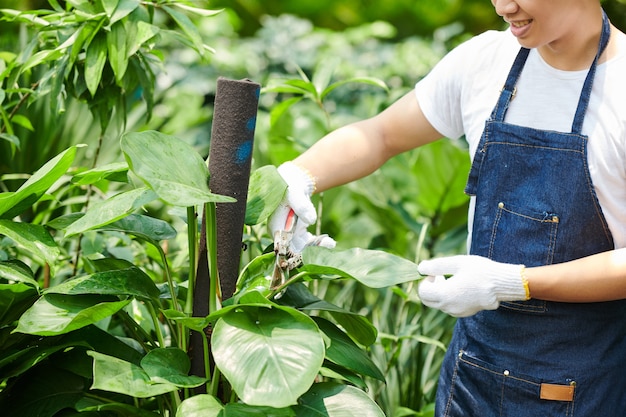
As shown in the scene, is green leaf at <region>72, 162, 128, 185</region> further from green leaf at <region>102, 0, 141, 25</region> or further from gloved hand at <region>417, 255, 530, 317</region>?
gloved hand at <region>417, 255, 530, 317</region>

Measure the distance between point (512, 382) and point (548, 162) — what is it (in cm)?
41

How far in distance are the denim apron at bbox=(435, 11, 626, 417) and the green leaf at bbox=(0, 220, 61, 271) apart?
0.77m

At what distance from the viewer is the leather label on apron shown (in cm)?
142

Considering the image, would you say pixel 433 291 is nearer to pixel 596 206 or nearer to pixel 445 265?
pixel 445 265

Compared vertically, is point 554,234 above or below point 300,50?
below

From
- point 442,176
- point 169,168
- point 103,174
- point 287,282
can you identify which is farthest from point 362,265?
point 442,176

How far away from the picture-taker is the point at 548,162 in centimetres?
139

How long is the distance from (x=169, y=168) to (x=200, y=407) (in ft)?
1.10

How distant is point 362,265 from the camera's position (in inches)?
47.2

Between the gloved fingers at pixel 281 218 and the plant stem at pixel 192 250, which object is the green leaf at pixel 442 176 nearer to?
the gloved fingers at pixel 281 218

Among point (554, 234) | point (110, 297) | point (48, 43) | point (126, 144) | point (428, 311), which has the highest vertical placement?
point (48, 43)

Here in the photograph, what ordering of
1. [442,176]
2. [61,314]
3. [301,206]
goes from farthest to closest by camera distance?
[442,176]
[301,206]
[61,314]

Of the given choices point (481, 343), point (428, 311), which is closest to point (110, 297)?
point (481, 343)

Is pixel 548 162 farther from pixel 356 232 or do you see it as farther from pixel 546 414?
pixel 356 232
